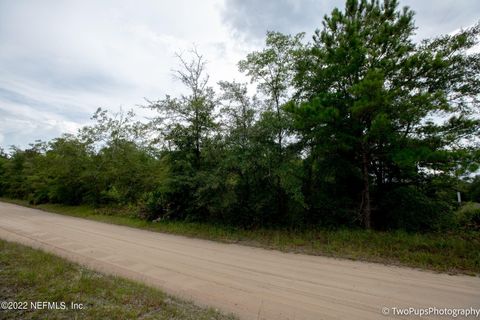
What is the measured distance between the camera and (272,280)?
5039mm

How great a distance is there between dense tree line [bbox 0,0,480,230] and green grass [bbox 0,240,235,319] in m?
5.69

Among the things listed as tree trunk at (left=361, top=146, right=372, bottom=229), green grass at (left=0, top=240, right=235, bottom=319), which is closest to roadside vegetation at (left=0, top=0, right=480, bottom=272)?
tree trunk at (left=361, top=146, right=372, bottom=229)

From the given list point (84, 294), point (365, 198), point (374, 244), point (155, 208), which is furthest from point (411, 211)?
point (155, 208)

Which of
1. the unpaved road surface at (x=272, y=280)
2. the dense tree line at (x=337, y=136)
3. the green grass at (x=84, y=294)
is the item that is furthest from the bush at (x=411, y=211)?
the green grass at (x=84, y=294)

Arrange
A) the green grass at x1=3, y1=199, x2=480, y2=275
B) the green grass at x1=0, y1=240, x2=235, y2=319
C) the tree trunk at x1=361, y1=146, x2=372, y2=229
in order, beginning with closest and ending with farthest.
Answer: the green grass at x1=0, y1=240, x2=235, y2=319, the green grass at x1=3, y1=199, x2=480, y2=275, the tree trunk at x1=361, y1=146, x2=372, y2=229

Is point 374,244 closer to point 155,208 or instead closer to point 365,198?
point 365,198

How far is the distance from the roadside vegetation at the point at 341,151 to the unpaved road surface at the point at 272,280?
3.80ft

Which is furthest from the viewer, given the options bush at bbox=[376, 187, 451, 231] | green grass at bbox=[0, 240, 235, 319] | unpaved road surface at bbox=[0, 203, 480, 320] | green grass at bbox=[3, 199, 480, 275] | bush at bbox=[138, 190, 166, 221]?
bush at bbox=[138, 190, 166, 221]

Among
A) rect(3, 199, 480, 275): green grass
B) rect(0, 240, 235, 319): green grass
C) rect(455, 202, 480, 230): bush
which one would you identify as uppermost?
rect(455, 202, 480, 230): bush

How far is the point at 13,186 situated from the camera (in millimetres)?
29812

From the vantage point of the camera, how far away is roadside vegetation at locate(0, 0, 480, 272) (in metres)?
7.57

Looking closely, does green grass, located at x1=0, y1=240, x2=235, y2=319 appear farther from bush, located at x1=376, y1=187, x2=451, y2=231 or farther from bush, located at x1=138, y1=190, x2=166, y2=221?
bush, located at x1=376, y1=187, x2=451, y2=231

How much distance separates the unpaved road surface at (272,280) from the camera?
12.9 ft

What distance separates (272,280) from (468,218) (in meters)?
10.8
